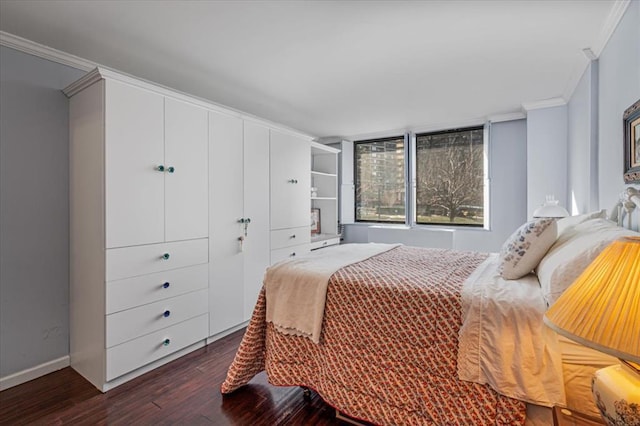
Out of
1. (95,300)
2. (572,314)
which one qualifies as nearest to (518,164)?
(572,314)

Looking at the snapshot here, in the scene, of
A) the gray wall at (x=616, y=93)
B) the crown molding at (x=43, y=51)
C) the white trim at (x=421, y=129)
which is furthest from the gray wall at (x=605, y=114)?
the crown molding at (x=43, y=51)

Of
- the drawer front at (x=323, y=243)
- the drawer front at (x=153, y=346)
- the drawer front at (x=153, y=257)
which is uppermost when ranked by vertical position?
the drawer front at (x=153, y=257)

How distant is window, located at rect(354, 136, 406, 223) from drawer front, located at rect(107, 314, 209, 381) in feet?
11.1

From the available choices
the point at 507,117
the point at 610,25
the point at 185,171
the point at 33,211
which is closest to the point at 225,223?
the point at 185,171

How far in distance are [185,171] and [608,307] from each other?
8.53 ft

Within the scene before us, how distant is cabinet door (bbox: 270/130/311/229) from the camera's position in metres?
3.44

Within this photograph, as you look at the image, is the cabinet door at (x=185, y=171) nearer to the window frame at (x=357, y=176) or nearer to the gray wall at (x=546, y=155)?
the window frame at (x=357, y=176)

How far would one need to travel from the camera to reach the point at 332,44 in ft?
7.33

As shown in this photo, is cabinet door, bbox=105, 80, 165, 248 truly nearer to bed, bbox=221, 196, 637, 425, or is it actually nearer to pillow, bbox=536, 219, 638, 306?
bed, bbox=221, 196, 637, 425

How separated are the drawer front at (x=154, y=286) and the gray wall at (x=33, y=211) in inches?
25.0

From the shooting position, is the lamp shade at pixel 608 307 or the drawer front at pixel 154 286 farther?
the drawer front at pixel 154 286

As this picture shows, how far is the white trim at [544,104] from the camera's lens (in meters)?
3.43

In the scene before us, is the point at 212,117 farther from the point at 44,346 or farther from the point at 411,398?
the point at 411,398

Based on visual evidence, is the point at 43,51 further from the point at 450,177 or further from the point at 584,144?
the point at 450,177
